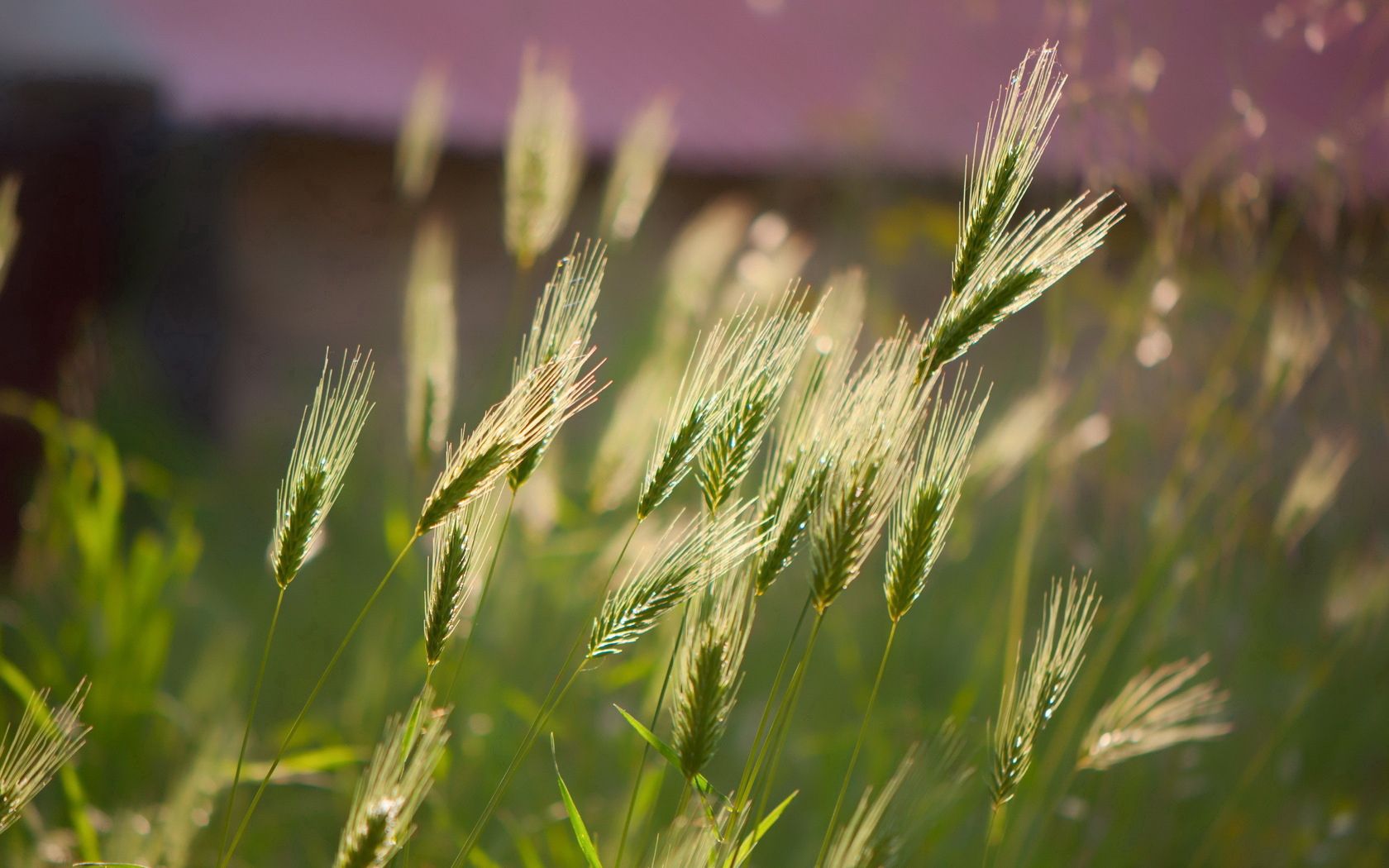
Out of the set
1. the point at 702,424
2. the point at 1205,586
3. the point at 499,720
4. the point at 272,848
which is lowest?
the point at 272,848

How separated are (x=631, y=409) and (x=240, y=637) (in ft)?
2.20

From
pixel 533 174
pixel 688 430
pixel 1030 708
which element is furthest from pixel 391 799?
pixel 533 174

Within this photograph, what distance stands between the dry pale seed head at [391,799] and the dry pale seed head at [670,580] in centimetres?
8

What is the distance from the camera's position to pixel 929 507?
0.48m

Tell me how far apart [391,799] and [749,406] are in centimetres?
24

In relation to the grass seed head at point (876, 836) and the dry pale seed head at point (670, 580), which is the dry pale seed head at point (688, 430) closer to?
the dry pale seed head at point (670, 580)

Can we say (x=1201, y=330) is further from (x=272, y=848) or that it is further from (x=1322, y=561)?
(x=272, y=848)

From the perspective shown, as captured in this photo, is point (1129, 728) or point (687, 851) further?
point (1129, 728)

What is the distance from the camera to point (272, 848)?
96 centimetres

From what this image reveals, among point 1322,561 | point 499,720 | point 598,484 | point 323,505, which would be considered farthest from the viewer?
point 1322,561

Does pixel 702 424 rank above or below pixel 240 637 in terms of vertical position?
above

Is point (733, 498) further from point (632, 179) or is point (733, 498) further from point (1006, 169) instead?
point (632, 179)

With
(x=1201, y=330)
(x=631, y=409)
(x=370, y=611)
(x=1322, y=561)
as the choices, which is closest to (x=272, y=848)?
(x=370, y=611)

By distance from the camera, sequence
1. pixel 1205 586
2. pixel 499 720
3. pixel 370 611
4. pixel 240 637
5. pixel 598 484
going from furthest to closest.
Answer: pixel 370 611 → pixel 240 637 → pixel 1205 586 → pixel 499 720 → pixel 598 484
